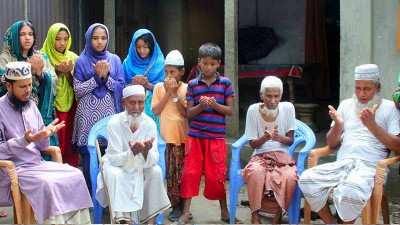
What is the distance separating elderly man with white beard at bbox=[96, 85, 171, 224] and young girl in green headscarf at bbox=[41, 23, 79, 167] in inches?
42.9

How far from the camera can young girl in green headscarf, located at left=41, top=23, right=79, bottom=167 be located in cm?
652

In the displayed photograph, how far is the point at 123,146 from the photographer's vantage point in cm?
568

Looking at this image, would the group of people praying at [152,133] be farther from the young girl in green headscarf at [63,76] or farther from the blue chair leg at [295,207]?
the blue chair leg at [295,207]

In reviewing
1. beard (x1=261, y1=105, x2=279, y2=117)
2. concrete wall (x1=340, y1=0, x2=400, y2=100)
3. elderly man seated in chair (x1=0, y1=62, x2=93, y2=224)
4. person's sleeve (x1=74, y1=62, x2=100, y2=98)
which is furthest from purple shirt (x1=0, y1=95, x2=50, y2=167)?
concrete wall (x1=340, y1=0, x2=400, y2=100)

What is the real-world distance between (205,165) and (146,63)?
3.98 ft

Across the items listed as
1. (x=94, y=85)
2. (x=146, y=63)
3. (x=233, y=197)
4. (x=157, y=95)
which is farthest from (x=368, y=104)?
(x=94, y=85)

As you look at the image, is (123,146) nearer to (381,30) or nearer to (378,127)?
(378,127)

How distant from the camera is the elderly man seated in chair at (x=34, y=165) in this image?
5.12 meters

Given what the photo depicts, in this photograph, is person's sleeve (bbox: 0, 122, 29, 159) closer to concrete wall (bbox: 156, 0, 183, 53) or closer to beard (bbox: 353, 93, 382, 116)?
beard (bbox: 353, 93, 382, 116)

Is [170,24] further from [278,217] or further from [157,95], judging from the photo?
[278,217]

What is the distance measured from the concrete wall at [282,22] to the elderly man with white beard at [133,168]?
7227 mm

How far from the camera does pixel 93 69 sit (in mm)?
6336

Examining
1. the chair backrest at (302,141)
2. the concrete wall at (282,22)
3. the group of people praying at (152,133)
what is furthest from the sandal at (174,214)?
the concrete wall at (282,22)

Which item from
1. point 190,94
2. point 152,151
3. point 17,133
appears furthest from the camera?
point 190,94
